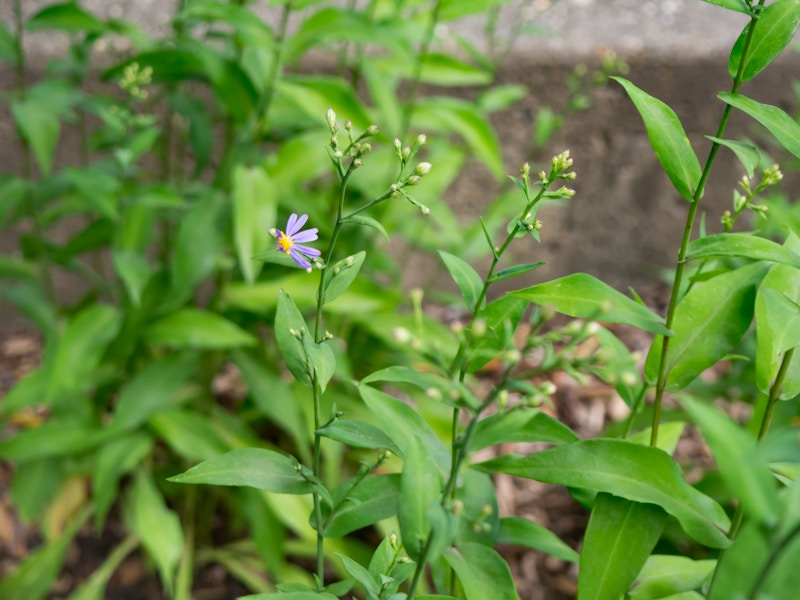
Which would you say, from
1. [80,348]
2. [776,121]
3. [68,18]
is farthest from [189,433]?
[776,121]

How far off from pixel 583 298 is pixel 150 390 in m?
0.82

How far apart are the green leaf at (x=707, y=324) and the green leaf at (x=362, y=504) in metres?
0.22

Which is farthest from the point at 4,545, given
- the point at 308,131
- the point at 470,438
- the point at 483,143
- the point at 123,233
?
the point at 470,438

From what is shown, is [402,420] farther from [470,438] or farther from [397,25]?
[397,25]

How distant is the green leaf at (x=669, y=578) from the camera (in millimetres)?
635

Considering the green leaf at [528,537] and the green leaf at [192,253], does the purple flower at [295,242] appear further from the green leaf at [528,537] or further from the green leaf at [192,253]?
the green leaf at [192,253]

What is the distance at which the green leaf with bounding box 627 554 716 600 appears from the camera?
63cm

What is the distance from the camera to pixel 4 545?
153 cm

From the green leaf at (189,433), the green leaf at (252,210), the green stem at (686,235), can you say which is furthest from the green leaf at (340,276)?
the green leaf at (189,433)

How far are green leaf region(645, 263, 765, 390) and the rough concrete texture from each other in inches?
45.1

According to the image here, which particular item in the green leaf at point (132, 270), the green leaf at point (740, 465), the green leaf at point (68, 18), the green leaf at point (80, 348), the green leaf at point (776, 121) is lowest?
the green leaf at point (80, 348)

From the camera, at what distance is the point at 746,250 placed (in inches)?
21.4

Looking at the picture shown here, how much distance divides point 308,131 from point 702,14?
1.09 m

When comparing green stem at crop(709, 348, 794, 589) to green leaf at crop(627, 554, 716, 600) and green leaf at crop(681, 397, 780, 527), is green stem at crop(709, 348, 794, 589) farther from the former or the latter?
green leaf at crop(681, 397, 780, 527)
